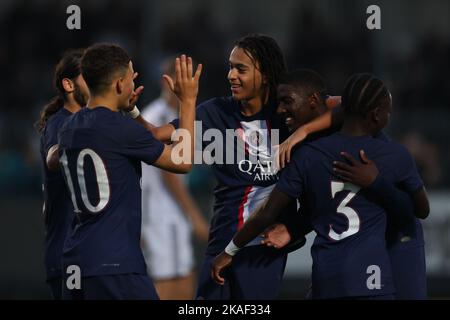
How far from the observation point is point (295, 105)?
18.9ft

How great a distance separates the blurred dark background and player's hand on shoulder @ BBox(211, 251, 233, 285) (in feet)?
20.1

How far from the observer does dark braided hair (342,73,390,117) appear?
5.46 m

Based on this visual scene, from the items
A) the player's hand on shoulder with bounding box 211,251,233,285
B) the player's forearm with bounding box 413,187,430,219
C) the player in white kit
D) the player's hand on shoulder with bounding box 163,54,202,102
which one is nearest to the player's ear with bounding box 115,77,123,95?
the player's hand on shoulder with bounding box 163,54,202,102

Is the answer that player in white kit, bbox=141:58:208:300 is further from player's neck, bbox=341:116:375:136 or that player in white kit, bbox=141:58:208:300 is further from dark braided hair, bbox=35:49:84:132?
player's neck, bbox=341:116:375:136

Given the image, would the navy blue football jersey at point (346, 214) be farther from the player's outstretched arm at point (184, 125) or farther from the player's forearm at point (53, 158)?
the player's forearm at point (53, 158)

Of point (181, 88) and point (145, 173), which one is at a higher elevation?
point (181, 88)

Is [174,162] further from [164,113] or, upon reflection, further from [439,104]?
[439,104]

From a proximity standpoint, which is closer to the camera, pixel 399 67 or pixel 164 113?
pixel 164 113

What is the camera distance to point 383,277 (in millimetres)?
5449

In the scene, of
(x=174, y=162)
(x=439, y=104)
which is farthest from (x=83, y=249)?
(x=439, y=104)

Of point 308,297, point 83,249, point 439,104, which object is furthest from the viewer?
point 439,104

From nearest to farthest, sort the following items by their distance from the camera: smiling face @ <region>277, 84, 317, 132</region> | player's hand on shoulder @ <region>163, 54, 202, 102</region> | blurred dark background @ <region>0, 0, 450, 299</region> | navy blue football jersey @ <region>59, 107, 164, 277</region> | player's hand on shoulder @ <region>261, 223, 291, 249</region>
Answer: navy blue football jersey @ <region>59, 107, 164, 277</region>
player's hand on shoulder @ <region>163, 54, 202, 102</region>
smiling face @ <region>277, 84, 317, 132</region>
player's hand on shoulder @ <region>261, 223, 291, 249</region>
blurred dark background @ <region>0, 0, 450, 299</region>

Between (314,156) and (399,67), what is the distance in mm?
10147

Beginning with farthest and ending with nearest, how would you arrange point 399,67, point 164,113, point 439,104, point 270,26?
1. point 270,26
2. point 399,67
3. point 439,104
4. point 164,113
